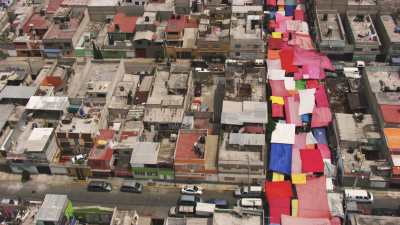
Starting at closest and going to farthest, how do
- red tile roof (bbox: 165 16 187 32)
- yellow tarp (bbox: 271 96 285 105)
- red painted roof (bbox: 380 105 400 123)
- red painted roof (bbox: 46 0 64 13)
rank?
red painted roof (bbox: 380 105 400 123), yellow tarp (bbox: 271 96 285 105), red tile roof (bbox: 165 16 187 32), red painted roof (bbox: 46 0 64 13)

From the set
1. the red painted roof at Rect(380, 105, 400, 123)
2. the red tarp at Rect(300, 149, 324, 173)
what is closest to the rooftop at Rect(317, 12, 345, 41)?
the red painted roof at Rect(380, 105, 400, 123)

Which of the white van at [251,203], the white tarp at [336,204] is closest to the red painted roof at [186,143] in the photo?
the white van at [251,203]

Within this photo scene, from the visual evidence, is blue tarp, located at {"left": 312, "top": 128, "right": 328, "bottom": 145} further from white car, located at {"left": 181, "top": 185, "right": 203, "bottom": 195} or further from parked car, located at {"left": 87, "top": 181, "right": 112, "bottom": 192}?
parked car, located at {"left": 87, "top": 181, "right": 112, "bottom": 192}

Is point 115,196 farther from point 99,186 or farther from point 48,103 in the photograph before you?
point 48,103

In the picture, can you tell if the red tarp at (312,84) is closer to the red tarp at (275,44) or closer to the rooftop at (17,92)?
the red tarp at (275,44)

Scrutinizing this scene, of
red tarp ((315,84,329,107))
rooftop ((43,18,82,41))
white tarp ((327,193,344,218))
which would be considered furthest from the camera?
rooftop ((43,18,82,41))

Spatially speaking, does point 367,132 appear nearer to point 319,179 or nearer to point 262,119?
point 319,179

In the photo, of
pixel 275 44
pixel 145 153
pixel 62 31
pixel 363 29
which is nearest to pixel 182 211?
pixel 145 153
